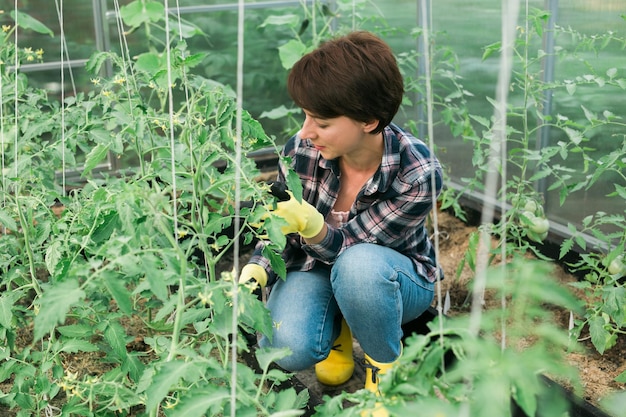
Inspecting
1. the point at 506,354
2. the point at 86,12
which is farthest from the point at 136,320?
the point at 506,354

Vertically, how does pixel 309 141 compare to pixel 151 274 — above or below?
below

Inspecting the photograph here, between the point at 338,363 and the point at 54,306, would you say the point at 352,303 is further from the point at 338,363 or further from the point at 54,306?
the point at 54,306

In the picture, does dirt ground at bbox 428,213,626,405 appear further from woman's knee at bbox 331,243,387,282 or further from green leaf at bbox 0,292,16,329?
green leaf at bbox 0,292,16,329

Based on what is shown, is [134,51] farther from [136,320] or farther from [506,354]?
[506,354]

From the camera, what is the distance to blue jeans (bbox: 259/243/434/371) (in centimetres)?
180

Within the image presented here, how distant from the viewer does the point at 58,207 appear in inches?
118

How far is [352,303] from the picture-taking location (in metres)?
1.81

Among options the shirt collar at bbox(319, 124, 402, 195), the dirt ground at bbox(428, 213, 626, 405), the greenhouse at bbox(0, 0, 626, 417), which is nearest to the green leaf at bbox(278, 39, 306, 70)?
the greenhouse at bbox(0, 0, 626, 417)

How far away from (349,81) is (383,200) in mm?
328

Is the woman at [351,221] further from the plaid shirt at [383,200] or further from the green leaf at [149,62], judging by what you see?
the green leaf at [149,62]

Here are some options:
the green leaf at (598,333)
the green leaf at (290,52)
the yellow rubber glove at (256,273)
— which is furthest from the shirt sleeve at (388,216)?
the green leaf at (290,52)

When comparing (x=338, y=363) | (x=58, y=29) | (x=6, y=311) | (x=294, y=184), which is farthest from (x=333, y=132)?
(x=58, y=29)

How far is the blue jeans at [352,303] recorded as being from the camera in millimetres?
1796

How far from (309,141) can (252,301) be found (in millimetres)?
854
